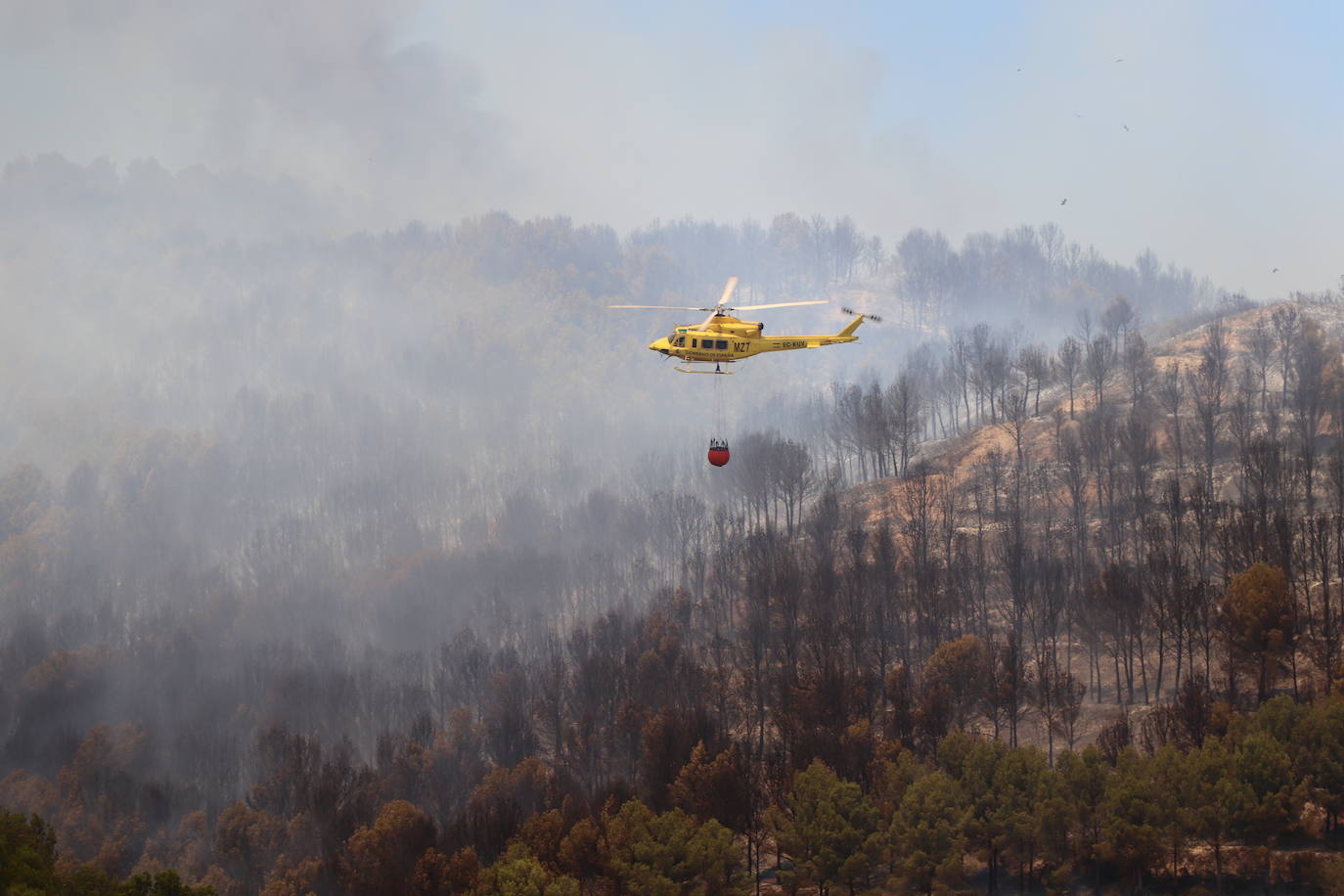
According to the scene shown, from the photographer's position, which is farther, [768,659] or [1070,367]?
[1070,367]

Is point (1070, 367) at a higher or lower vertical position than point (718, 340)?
higher

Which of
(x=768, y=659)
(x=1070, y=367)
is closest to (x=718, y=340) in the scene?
(x=768, y=659)

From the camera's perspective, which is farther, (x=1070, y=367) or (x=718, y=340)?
(x=1070, y=367)

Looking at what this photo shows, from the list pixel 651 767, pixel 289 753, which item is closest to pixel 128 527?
pixel 289 753

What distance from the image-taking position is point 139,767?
11494cm

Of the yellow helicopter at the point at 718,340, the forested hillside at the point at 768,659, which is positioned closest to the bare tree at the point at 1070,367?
the forested hillside at the point at 768,659

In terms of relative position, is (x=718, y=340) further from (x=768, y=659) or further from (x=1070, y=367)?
(x=1070, y=367)

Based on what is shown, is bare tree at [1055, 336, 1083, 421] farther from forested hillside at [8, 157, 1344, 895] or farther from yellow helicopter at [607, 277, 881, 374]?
yellow helicopter at [607, 277, 881, 374]

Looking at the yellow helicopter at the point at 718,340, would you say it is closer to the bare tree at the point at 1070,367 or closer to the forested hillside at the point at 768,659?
the forested hillside at the point at 768,659

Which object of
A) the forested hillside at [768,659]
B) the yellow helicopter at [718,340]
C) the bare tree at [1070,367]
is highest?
the bare tree at [1070,367]

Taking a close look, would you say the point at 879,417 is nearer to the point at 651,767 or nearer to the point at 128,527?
the point at 651,767

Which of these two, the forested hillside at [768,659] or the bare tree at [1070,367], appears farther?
the bare tree at [1070,367]

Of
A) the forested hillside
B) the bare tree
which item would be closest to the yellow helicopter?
the forested hillside

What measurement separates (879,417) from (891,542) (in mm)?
29385
